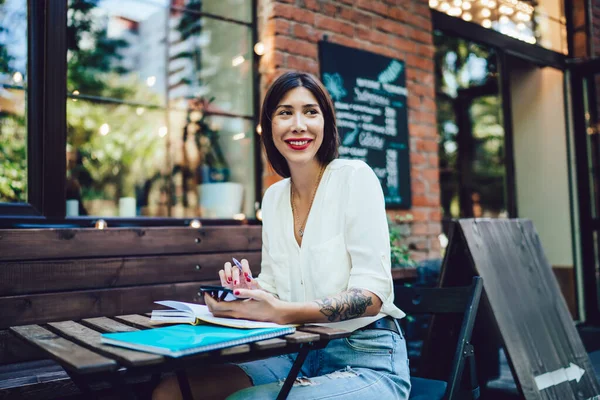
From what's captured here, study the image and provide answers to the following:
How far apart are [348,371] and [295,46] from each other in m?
2.11

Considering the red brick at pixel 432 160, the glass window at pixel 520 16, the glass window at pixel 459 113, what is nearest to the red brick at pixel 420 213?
the red brick at pixel 432 160

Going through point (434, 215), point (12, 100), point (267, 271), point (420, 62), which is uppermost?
point (420, 62)

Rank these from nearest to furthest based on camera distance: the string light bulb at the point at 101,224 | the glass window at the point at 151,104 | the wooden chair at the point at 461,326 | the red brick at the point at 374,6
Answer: the wooden chair at the point at 461,326, the string light bulb at the point at 101,224, the red brick at the point at 374,6, the glass window at the point at 151,104

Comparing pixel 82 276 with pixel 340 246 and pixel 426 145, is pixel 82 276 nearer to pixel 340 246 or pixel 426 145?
pixel 340 246

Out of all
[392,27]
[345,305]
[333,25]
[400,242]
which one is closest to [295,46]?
[333,25]

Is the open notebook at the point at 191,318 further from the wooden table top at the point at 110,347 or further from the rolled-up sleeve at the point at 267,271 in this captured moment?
the rolled-up sleeve at the point at 267,271

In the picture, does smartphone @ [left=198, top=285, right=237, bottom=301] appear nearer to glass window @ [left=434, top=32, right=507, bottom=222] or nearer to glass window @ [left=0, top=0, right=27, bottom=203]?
glass window @ [left=0, top=0, right=27, bottom=203]

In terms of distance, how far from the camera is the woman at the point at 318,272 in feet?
5.04

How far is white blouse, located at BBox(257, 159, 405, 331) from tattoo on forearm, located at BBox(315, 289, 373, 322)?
4 cm

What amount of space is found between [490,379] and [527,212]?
279 cm

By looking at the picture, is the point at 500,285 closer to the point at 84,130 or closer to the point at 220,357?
the point at 220,357

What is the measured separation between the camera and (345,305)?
1580mm

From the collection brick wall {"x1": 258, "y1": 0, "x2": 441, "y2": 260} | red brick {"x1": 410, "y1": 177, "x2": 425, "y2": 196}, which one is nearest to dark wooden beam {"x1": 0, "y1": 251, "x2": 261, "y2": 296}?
brick wall {"x1": 258, "y1": 0, "x2": 441, "y2": 260}

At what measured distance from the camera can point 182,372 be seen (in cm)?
153
